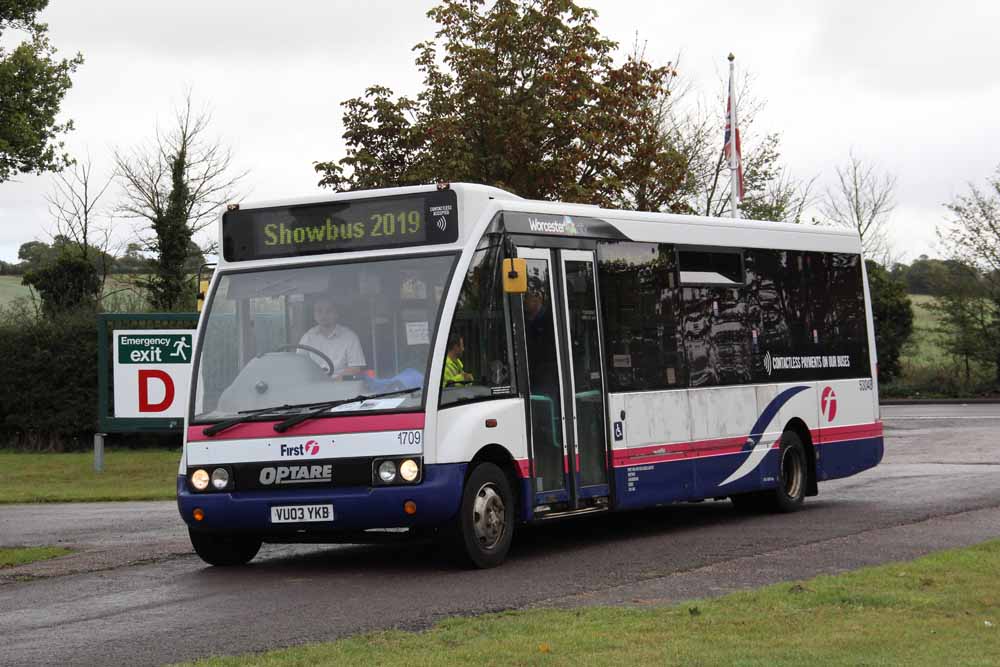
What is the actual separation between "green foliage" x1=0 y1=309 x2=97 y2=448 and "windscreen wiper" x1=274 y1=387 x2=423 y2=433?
2218 cm

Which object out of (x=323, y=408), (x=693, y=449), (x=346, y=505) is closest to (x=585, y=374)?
(x=693, y=449)

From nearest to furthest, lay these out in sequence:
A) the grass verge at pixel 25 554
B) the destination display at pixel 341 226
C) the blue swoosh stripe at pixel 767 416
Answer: the destination display at pixel 341 226
the grass verge at pixel 25 554
the blue swoosh stripe at pixel 767 416

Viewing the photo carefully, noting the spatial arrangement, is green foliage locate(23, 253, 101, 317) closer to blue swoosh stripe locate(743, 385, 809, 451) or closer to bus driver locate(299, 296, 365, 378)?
blue swoosh stripe locate(743, 385, 809, 451)

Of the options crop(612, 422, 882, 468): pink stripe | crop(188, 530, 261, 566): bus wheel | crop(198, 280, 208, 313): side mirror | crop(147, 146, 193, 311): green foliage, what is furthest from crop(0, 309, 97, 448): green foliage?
crop(188, 530, 261, 566): bus wheel

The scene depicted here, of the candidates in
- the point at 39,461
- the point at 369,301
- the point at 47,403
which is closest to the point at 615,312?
the point at 369,301

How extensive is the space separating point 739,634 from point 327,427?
435cm

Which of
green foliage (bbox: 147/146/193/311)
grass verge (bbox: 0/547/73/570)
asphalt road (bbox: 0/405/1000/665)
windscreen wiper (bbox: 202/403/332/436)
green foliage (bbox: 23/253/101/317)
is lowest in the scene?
asphalt road (bbox: 0/405/1000/665)

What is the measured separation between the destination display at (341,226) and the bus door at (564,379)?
35.1 inches

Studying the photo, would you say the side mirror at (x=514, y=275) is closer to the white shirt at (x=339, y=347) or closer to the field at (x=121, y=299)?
the white shirt at (x=339, y=347)

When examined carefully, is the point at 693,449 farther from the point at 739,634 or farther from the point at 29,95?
the point at 29,95

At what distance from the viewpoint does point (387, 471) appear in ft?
38.1

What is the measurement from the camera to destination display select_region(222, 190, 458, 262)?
488 inches

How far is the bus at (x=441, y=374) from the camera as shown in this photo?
38.6 feet

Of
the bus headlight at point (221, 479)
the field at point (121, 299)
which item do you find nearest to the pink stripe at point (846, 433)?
the bus headlight at point (221, 479)
